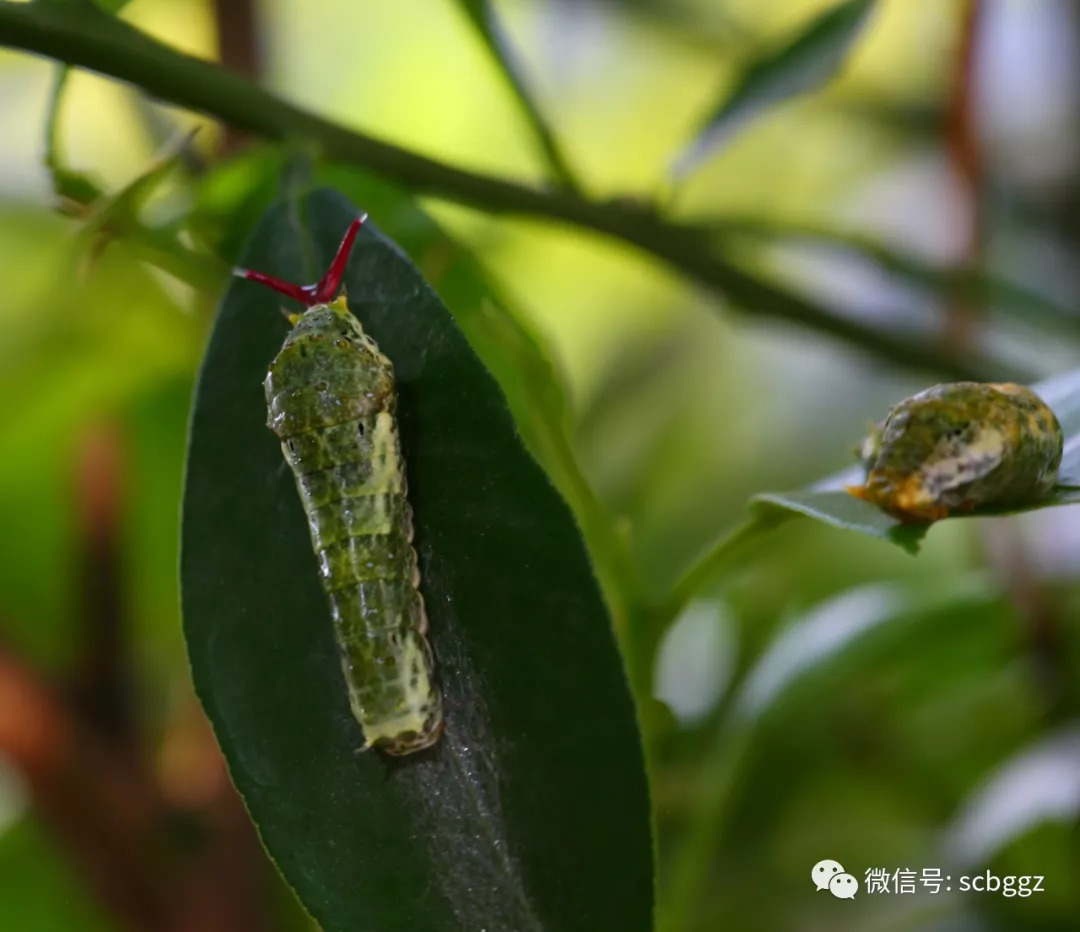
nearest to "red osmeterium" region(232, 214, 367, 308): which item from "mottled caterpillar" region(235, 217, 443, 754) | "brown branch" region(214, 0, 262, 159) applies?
"mottled caterpillar" region(235, 217, 443, 754)

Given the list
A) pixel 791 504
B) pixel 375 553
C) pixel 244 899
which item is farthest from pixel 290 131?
pixel 244 899

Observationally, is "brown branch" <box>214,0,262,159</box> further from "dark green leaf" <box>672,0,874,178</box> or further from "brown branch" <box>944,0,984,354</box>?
"brown branch" <box>944,0,984,354</box>

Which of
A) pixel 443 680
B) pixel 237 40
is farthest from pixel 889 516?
pixel 237 40

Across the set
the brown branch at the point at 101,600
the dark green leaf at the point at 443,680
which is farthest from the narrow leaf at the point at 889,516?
the brown branch at the point at 101,600

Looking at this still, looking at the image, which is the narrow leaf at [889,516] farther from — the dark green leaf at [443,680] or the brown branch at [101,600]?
the brown branch at [101,600]

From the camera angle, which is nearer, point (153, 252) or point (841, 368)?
point (153, 252)

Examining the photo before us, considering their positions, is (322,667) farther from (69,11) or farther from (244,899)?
(244,899)

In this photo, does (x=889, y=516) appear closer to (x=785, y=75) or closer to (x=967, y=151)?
(x=785, y=75)
